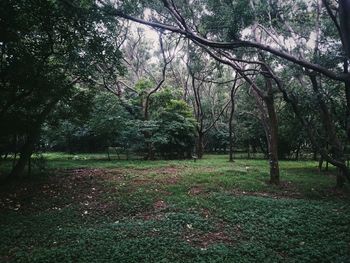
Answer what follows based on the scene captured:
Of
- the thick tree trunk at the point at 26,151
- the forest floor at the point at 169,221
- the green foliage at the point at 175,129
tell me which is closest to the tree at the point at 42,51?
the thick tree trunk at the point at 26,151

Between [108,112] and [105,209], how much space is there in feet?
41.8

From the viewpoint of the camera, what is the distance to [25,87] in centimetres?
979

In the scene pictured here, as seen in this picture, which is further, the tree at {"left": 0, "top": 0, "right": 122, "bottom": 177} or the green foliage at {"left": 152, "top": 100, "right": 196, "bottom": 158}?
the green foliage at {"left": 152, "top": 100, "right": 196, "bottom": 158}

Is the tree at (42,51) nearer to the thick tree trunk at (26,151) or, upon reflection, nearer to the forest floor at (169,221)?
the thick tree trunk at (26,151)

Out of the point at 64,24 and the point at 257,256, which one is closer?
the point at 257,256

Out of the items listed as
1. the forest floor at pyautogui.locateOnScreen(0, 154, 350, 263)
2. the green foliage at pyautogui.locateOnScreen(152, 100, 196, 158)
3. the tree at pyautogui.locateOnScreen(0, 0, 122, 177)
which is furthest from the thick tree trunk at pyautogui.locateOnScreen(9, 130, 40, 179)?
the green foliage at pyautogui.locateOnScreen(152, 100, 196, 158)

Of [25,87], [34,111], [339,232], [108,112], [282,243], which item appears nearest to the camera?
[282,243]

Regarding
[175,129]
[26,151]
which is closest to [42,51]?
[26,151]

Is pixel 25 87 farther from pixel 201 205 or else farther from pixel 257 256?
pixel 257 256

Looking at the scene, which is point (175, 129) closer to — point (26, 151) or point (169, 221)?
point (26, 151)

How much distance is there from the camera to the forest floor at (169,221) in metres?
5.90

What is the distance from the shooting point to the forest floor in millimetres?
5898

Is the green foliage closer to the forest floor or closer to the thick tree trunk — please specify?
the forest floor

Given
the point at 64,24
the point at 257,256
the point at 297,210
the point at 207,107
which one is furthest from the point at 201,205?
the point at 207,107
